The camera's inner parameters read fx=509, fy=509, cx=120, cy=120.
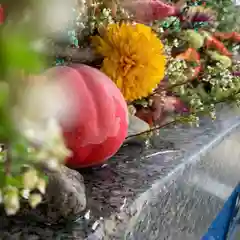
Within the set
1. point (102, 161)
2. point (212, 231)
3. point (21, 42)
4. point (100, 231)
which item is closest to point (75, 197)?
point (100, 231)

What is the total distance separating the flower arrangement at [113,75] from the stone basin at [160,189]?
0.05 m

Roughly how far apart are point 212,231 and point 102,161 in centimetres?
72

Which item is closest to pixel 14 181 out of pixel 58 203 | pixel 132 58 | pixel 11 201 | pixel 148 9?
→ pixel 11 201

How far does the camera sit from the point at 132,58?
0.70m

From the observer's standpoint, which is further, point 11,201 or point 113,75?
point 113,75

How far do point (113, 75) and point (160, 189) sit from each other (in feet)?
0.56

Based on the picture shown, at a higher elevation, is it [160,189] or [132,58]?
[132,58]

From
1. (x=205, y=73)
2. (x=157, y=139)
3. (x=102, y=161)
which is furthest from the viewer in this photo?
(x=205, y=73)

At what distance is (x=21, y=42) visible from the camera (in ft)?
0.61

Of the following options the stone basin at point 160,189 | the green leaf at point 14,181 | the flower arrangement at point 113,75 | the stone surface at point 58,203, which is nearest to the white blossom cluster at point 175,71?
the flower arrangement at point 113,75

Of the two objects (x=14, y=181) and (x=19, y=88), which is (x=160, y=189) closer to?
(x=14, y=181)

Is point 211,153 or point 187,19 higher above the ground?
point 187,19

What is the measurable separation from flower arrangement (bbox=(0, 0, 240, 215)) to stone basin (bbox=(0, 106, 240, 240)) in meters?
0.05

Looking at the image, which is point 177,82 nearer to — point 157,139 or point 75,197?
point 157,139
